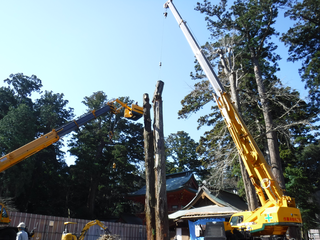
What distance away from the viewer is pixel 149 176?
733 cm

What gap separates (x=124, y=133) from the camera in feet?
114

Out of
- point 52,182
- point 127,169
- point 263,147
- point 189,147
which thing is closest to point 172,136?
point 189,147

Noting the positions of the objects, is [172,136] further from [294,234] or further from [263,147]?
[294,234]

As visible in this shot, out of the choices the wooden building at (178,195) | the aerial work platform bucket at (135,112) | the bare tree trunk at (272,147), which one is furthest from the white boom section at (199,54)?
the wooden building at (178,195)

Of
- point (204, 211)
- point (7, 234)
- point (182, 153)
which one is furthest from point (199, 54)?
point (182, 153)

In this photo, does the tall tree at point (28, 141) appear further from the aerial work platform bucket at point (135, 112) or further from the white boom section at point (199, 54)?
the white boom section at point (199, 54)

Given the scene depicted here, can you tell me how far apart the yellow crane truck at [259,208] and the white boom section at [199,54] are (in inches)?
2.4

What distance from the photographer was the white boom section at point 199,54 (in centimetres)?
1040

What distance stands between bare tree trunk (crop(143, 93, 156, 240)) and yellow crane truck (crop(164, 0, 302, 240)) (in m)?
2.28

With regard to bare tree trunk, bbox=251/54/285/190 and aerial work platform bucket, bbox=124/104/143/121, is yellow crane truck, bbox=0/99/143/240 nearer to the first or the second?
aerial work platform bucket, bbox=124/104/143/121

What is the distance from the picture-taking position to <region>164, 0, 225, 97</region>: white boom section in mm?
10401

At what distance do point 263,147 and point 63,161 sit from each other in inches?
975

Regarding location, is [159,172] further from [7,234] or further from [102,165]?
[102,165]

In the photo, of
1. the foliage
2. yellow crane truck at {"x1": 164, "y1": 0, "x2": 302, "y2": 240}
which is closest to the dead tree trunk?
yellow crane truck at {"x1": 164, "y1": 0, "x2": 302, "y2": 240}
